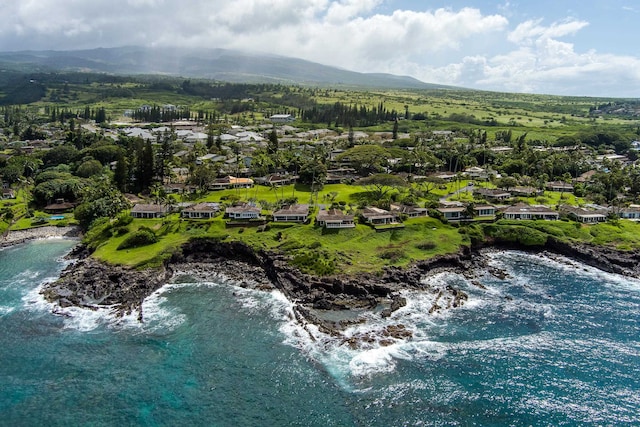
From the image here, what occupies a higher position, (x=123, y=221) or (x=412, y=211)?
(x=412, y=211)

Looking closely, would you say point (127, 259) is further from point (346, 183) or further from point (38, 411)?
point (346, 183)

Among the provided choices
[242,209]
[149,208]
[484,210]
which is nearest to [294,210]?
[242,209]

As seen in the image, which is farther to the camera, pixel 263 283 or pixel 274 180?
Answer: pixel 274 180

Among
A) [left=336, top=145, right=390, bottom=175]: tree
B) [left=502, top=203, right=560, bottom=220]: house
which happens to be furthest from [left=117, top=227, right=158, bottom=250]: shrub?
[left=502, top=203, right=560, bottom=220]: house

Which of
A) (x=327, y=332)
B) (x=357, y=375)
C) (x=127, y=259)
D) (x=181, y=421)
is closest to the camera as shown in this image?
(x=181, y=421)

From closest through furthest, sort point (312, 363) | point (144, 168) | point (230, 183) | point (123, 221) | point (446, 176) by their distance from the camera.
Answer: point (312, 363)
point (123, 221)
point (230, 183)
point (144, 168)
point (446, 176)

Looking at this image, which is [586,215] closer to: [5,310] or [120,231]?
[120,231]

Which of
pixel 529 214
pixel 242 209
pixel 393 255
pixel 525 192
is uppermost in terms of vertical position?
pixel 525 192

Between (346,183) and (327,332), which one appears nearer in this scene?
(327,332)

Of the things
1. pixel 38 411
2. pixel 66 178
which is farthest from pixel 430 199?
pixel 66 178
